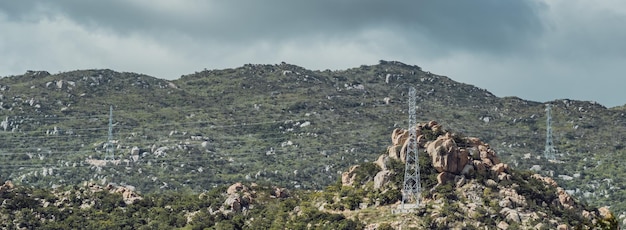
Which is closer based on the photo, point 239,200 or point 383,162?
point 383,162

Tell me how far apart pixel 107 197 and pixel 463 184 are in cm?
6408

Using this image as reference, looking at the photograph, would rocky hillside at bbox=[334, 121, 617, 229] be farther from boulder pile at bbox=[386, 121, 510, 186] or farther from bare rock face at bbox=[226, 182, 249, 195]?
bare rock face at bbox=[226, 182, 249, 195]

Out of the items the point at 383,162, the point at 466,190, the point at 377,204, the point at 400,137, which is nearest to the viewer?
the point at 466,190

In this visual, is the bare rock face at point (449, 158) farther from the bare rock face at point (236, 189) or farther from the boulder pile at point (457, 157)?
the bare rock face at point (236, 189)

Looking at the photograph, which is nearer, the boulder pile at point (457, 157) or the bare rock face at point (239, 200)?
the boulder pile at point (457, 157)

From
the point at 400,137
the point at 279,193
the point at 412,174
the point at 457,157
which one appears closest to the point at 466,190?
the point at 457,157

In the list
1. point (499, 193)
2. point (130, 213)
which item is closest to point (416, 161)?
point (499, 193)

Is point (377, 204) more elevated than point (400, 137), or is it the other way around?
point (400, 137)

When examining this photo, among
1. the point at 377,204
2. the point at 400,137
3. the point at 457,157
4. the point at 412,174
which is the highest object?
the point at 400,137

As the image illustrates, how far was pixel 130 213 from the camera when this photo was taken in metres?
191

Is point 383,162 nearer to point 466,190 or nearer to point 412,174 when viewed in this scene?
point 412,174

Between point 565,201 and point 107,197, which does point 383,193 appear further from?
point 107,197

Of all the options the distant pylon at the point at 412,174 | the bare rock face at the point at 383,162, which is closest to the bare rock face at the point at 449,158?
the distant pylon at the point at 412,174

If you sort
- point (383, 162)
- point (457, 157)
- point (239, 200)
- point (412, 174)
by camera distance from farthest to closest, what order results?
point (239, 200) → point (383, 162) → point (457, 157) → point (412, 174)
